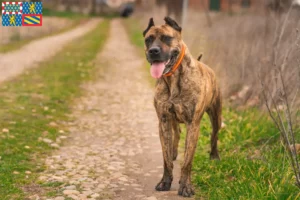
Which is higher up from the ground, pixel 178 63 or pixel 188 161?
pixel 178 63

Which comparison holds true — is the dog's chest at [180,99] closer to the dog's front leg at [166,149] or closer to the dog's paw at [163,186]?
the dog's front leg at [166,149]

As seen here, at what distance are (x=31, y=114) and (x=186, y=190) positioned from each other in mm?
4309

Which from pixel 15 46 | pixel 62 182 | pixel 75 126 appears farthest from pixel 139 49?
pixel 62 182

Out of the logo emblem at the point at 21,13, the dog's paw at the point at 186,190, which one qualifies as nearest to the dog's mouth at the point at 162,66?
the dog's paw at the point at 186,190

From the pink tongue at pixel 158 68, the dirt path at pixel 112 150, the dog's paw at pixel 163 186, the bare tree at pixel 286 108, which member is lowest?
the dirt path at pixel 112 150

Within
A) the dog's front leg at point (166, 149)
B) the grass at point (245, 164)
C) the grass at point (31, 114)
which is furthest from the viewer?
the grass at point (31, 114)

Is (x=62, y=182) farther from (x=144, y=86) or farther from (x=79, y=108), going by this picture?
(x=144, y=86)

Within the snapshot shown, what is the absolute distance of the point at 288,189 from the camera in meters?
4.22

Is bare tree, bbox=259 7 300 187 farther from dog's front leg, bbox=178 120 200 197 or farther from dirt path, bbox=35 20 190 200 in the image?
dirt path, bbox=35 20 190 200

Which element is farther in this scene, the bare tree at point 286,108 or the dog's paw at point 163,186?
the dog's paw at point 163,186

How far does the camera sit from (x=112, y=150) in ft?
21.8

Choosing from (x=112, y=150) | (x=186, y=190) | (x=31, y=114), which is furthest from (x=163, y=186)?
(x=31, y=114)

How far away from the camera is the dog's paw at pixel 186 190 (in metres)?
4.84

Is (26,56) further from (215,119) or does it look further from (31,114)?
(215,119)
